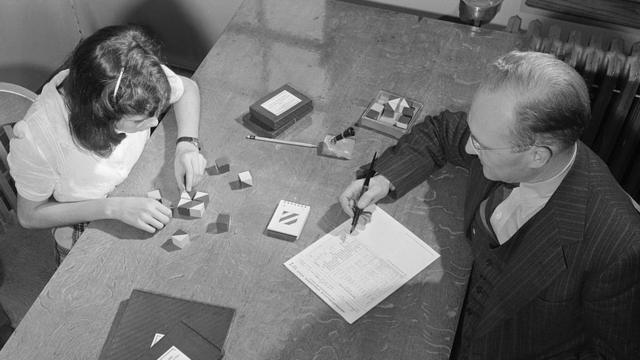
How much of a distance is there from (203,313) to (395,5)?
2.07 m

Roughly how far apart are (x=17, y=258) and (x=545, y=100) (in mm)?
2478

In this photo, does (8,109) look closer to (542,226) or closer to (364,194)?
(364,194)

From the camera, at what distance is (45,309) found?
1.60 m

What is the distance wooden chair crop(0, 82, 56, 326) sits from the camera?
2.22 meters

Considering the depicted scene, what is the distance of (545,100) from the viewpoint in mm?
1413

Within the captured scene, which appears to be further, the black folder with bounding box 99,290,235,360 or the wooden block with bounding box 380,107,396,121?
the wooden block with bounding box 380,107,396,121

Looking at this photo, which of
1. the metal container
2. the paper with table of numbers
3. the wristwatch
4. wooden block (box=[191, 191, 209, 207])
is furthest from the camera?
the metal container

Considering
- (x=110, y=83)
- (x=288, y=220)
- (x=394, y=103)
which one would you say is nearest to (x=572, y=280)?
(x=288, y=220)

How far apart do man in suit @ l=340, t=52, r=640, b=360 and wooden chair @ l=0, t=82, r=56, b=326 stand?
1312 mm

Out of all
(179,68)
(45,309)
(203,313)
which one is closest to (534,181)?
(203,313)

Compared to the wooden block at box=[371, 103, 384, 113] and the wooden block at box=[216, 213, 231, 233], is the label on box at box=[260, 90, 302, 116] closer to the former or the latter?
the wooden block at box=[371, 103, 384, 113]

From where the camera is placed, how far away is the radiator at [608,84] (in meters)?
2.57

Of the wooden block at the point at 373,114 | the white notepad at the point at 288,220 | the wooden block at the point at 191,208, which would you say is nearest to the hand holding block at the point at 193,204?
the wooden block at the point at 191,208

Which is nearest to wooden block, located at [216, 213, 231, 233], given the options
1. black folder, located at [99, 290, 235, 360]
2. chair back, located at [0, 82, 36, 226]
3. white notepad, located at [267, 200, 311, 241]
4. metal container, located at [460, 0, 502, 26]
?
white notepad, located at [267, 200, 311, 241]
